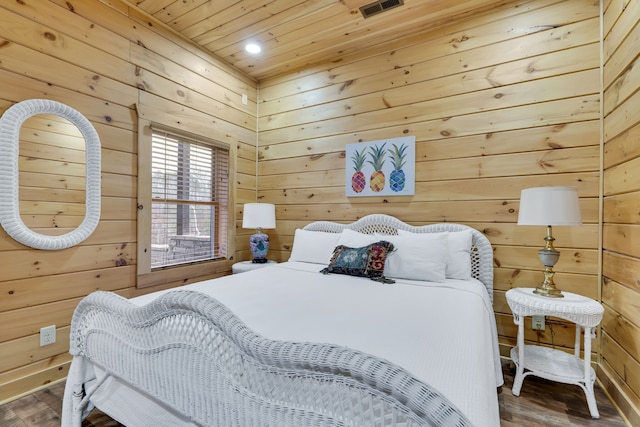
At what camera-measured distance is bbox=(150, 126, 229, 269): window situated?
2707 millimetres

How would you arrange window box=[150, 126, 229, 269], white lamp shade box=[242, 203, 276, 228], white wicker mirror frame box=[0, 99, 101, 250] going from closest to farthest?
white wicker mirror frame box=[0, 99, 101, 250], window box=[150, 126, 229, 269], white lamp shade box=[242, 203, 276, 228]

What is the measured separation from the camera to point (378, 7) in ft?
8.10

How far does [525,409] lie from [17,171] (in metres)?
3.42

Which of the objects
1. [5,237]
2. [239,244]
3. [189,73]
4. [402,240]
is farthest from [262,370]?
[189,73]

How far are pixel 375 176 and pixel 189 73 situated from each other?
207cm

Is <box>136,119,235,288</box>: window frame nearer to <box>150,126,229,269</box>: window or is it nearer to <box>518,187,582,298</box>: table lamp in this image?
<box>150,126,229,269</box>: window

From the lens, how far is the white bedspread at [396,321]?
35.1 inches

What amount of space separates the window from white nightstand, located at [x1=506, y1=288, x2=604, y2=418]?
9.01 ft

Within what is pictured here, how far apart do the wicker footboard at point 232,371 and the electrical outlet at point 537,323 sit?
2.19 m

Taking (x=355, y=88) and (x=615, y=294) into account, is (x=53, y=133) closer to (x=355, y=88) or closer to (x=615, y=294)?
(x=355, y=88)

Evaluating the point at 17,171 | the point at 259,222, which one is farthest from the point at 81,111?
the point at 259,222

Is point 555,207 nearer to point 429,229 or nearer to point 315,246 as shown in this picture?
point 429,229

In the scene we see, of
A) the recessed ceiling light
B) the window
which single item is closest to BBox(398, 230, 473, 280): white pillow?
the window

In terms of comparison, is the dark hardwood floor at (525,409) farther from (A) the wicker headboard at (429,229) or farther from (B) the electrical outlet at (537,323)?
(A) the wicker headboard at (429,229)
